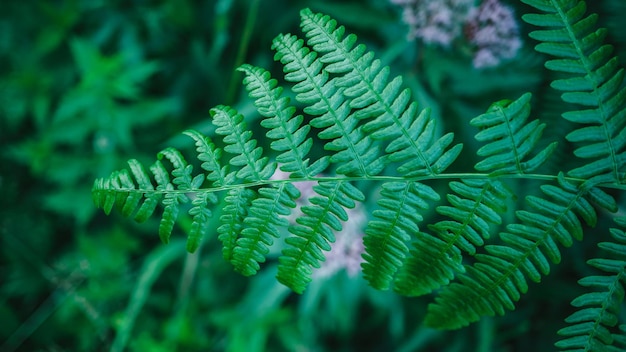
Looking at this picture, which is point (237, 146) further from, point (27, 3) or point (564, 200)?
point (27, 3)

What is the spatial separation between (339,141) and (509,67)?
1.03 metres

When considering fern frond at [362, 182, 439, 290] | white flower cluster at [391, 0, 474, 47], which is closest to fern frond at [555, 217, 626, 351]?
fern frond at [362, 182, 439, 290]

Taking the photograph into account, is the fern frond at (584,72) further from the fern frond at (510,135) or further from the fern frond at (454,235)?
the fern frond at (454,235)

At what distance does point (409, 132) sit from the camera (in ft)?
3.26

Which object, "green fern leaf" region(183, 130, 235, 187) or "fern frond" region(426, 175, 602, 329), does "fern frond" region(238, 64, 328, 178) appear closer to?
"green fern leaf" region(183, 130, 235, 187)

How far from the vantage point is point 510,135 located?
97 cm

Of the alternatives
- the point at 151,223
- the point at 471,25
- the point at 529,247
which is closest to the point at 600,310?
the point at 529,247

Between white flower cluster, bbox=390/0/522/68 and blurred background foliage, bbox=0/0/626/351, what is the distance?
110 millimetres

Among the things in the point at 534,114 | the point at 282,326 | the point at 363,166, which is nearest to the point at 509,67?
the point at 534,114

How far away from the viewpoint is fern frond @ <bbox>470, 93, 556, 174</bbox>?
0.95 meters

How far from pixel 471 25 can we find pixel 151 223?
185cm

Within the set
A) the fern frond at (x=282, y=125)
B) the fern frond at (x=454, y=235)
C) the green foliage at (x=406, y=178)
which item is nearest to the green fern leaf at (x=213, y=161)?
the green foliage at (x=406, y=178)

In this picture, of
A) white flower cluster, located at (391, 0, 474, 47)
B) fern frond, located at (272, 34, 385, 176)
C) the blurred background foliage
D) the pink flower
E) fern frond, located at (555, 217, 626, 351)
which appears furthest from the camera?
the blurred background foliage

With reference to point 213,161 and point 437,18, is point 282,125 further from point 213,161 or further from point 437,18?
point 437,18
